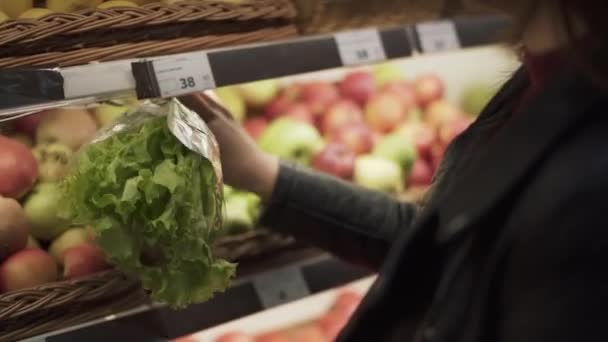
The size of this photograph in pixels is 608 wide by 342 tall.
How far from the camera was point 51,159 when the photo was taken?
4.24 feet

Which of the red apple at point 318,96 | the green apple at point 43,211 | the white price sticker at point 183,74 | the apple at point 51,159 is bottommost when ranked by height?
the red apple at point 318,96

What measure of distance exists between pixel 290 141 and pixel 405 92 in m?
0.41

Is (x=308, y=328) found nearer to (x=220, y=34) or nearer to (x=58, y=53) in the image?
(x=220, y=34)

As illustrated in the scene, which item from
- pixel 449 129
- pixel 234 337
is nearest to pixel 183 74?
pixel 234 337

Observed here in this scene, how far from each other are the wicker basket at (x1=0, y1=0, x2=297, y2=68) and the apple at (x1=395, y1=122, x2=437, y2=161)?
57 centimetres

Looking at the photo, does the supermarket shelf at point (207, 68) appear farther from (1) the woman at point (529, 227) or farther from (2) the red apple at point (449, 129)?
(2) the red apple at point (449, 129)

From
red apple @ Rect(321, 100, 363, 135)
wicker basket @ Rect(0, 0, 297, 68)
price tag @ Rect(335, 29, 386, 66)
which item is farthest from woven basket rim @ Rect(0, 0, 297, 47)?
red apple @ Rect(321, 100, 363, 135)

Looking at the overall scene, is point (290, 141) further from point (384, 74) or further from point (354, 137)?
point (384, 74)

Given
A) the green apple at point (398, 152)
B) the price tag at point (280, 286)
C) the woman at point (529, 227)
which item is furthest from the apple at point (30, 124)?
the green apple at point (398, 152)

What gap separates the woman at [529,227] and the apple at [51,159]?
57 centimetres

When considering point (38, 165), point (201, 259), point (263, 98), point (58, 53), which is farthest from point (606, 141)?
point (263, 98)

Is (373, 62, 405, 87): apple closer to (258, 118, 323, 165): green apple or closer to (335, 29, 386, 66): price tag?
(258, 118, 323, 165): green apple

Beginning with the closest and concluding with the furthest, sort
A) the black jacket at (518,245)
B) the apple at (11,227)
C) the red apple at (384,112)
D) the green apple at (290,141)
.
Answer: the black jacket at (518,245)
the apple at (11,227)
the green apple at (290,141)
the red apple at (384,112)

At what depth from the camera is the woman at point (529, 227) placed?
732mm
